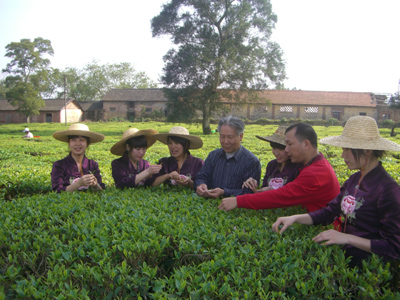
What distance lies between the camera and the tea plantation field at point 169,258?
2232mm

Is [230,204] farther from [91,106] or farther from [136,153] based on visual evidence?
[91,106]

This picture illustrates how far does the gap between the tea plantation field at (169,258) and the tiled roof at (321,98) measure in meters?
47.7

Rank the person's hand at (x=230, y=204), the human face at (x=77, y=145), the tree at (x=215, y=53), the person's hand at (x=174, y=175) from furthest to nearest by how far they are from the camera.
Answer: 1. the tree at (x=215, y=53)
2. the human face at (x=77, y=145)
3. the person's hand at (x=174, y=175)
4. the person's hand at (x=230, y=204)

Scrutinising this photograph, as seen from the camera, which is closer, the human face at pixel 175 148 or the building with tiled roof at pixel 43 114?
the human face at pixel 175 148

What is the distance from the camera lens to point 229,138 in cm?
455

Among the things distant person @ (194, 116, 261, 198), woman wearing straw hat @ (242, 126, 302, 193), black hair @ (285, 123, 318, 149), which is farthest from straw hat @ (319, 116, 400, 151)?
distant person @ (194, 116, 261, 198)

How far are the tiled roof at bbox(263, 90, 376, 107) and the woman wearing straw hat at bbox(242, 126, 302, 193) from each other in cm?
4606

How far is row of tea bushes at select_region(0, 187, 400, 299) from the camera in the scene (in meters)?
2.23

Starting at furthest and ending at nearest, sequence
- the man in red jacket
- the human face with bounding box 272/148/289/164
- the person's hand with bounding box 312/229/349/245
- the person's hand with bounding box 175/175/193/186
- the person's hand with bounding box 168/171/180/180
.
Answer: the person's hand with bounding box 175/175/193/186 < the person's hand with bounding box 168/171/180/180 < the human face with bounding box 272/148/289/164 < the man in red jacket < the person's hand with bounding box 312/229/349/245

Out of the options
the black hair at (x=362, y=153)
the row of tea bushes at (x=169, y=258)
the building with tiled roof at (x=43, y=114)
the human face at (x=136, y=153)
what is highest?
the building with tiled roof at (x=43, y=114)

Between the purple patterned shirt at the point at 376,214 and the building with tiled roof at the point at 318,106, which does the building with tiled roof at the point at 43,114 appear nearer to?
the building with tiled roof at the point at 318,106

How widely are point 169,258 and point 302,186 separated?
1.52 metres

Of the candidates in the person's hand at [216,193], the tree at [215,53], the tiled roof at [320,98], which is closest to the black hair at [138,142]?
the person's hand at [216,193]

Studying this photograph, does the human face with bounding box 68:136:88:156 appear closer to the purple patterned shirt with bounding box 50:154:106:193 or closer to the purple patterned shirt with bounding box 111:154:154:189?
the purple patterned shirt with bounding box 50:154:106:193
